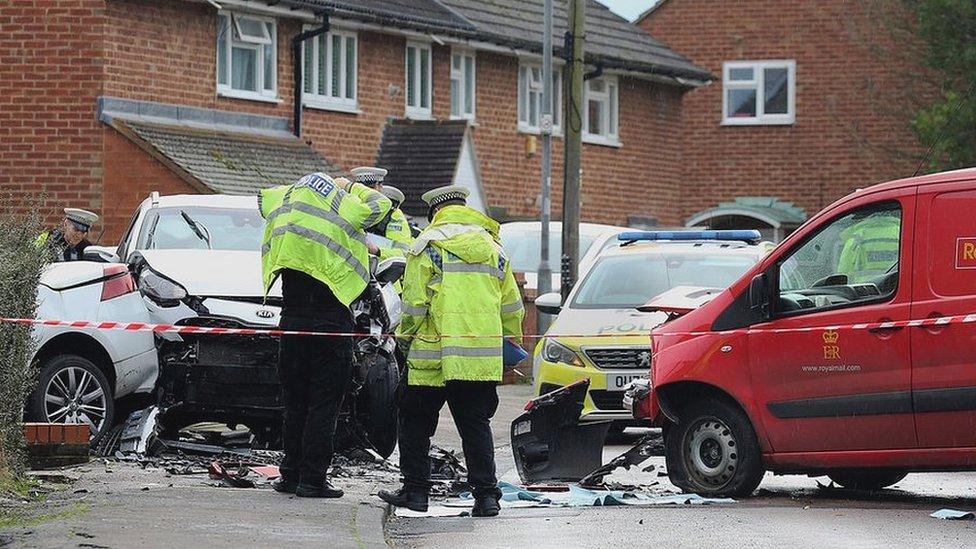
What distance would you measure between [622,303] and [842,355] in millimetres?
5386

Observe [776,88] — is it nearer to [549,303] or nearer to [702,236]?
[702,236]

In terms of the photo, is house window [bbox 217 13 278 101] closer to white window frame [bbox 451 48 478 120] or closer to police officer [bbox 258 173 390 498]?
white window frame [bbox 451 48 478 120]

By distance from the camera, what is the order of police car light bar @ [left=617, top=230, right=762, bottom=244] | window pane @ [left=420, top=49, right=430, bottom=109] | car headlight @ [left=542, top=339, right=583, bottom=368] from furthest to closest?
window pane @ [left=420, top=49, right=430, bottom=109]
police car light bar @ [left=617, top=230, right=762, bottom=244]
car headlight @ [left=542, top=339, right=583, bottom=368]

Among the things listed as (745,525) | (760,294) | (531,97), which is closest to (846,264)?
(760,294)

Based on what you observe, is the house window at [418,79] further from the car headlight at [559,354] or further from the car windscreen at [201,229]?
the car windscreen at [201,229]

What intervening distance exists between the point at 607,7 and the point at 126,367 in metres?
28.2

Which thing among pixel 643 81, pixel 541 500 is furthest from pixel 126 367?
pixel 643 81

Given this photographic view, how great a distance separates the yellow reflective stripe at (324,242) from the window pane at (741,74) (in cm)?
3145

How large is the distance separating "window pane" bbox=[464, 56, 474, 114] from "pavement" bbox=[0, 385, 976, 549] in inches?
874

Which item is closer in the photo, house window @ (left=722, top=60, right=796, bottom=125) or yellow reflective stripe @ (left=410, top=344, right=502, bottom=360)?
yellow reflective stripe @ (left=410, top=344, right=502, bottom=360)

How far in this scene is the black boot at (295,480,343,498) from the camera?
11.2m

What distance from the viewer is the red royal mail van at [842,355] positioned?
35.4ft

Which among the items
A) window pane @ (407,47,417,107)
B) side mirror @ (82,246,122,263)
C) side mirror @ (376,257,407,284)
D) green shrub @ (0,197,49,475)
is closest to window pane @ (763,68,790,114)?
window pane @ (407,47,417,107)

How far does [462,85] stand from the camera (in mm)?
34000
